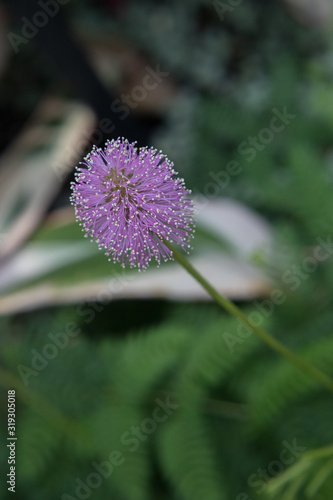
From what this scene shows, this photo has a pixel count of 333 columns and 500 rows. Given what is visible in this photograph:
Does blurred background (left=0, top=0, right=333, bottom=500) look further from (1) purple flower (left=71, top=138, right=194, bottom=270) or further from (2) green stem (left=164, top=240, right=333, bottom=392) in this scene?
(1) purple flower (left=71, top=138, right=194, bottom=270)

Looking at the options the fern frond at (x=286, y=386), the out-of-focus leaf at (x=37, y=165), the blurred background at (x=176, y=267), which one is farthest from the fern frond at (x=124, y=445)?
the out-of-focus leaf at (x=37, y=165)

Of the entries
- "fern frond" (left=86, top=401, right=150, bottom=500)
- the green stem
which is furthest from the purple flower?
"fern frond" (left=86, top=401, right=150, bottom=500)

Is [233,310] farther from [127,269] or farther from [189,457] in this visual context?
[127,269]

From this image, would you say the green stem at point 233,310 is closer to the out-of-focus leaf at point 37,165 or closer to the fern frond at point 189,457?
the fern frond at point 189,457

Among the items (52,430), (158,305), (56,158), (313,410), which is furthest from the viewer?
(56,158)

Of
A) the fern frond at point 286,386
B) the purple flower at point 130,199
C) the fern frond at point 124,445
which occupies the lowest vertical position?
the fern frond at point 286,386

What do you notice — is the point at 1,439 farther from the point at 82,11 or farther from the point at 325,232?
the point at 82,11

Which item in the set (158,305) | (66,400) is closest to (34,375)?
(66,400)
